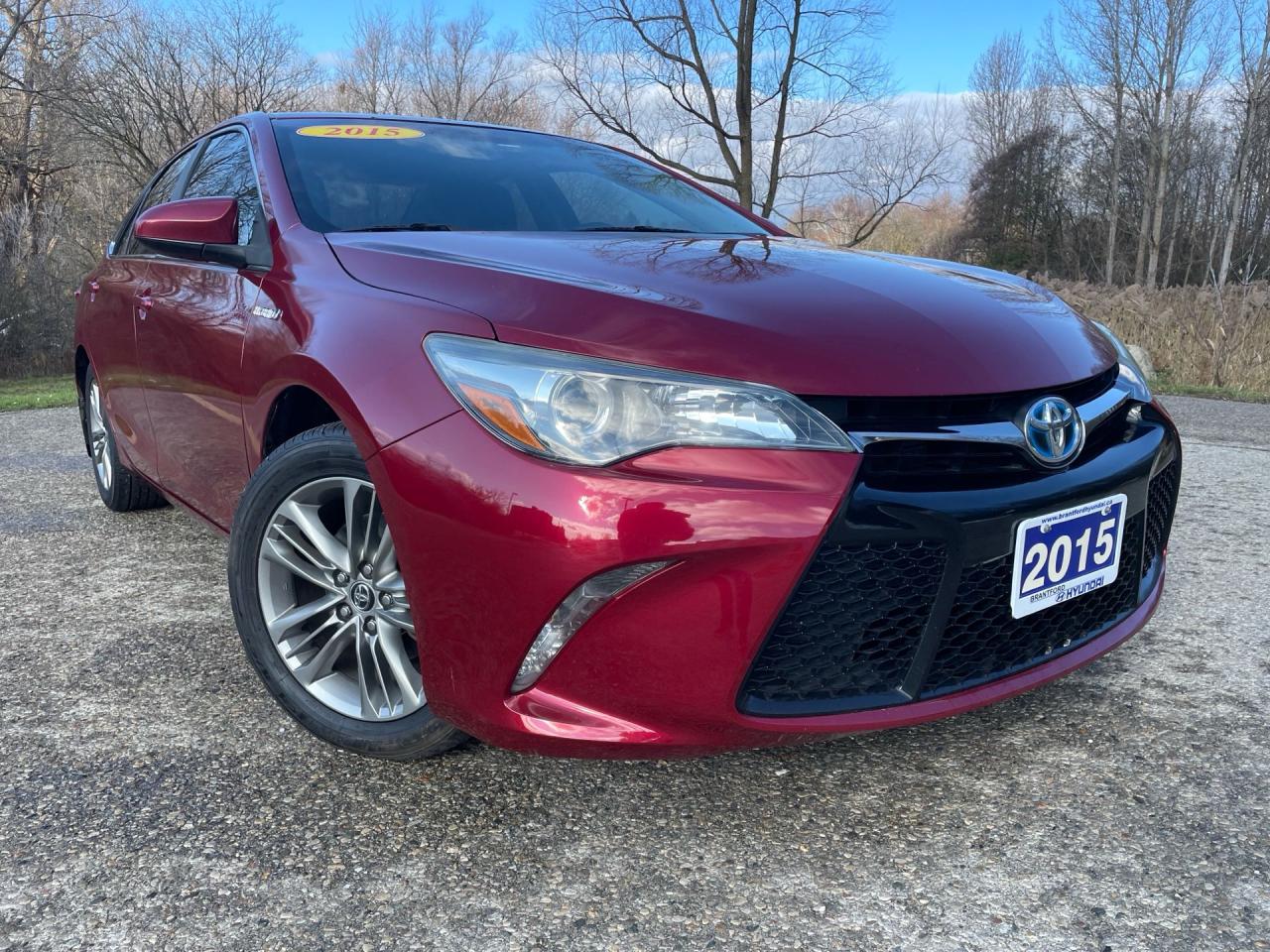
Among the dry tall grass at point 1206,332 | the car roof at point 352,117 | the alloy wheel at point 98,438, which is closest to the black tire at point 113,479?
the alloy wheel at point 98,438

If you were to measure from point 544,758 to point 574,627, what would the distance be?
1.94 ft

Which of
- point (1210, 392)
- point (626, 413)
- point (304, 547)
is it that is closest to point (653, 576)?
point (626, 413)

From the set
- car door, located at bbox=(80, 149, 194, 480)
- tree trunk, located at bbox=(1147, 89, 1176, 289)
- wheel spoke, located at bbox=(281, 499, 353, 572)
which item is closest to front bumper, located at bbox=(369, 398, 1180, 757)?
wheel spoke, located at bbox=(281, 499, 353, 572)

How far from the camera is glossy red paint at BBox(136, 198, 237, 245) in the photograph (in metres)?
2.29

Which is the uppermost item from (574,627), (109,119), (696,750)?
(109,119)

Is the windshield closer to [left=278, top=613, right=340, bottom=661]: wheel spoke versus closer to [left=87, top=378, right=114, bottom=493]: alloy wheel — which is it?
[left=278, top=613, right=340, bottom=661]: wheel spoke

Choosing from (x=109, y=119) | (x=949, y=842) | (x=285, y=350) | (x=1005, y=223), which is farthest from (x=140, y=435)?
(x=1005, y=223)

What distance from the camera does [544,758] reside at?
1.99 m

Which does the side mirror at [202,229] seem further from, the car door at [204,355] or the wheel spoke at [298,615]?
the wheel spoke at [298,615]

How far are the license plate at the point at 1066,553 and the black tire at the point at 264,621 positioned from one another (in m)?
1.00

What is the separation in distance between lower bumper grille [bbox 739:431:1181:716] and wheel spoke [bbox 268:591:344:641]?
2.81 ft

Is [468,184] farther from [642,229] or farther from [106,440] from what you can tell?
[106,440]

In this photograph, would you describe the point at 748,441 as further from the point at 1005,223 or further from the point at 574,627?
the point at 1005,223

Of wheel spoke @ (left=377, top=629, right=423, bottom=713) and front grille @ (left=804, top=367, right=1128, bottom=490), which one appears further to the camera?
wheel spoke @ (left=377, top=629, right=423, bottom=713)
